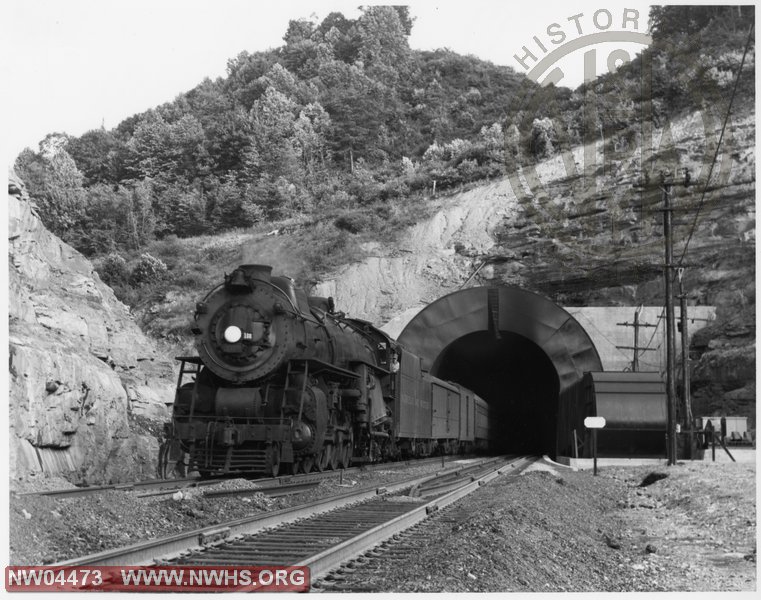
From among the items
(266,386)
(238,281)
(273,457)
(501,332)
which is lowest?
(273,457)

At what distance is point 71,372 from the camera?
1706 centimetres

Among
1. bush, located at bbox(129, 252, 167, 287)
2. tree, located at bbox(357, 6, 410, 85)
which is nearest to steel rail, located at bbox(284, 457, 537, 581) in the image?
tree, located at bbox(357, 6, 410, 85)

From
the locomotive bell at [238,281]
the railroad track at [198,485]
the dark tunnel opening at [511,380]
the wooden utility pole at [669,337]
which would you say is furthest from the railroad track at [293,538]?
the dark tunnel opening at [511,380]

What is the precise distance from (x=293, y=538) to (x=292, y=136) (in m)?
35.0

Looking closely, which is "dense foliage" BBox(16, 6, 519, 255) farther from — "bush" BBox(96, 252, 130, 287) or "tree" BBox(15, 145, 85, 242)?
"bush" BBox(96, 252, 130, 287)

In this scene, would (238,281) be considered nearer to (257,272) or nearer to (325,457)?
(257,272)

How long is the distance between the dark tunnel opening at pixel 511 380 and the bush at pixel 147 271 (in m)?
13.5

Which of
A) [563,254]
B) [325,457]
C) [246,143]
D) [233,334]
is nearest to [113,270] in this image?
[246,143]

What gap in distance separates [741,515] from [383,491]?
5.52m

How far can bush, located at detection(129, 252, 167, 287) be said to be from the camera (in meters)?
38.1

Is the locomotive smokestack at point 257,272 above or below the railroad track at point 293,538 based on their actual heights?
above

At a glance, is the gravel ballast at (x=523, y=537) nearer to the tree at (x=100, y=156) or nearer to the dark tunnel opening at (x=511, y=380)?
the dark tunnel opening at (x=511, y=380)

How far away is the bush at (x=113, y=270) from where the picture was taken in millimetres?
37656

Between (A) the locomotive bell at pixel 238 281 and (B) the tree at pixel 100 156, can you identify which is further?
(B) the tree at pixel 100 156
